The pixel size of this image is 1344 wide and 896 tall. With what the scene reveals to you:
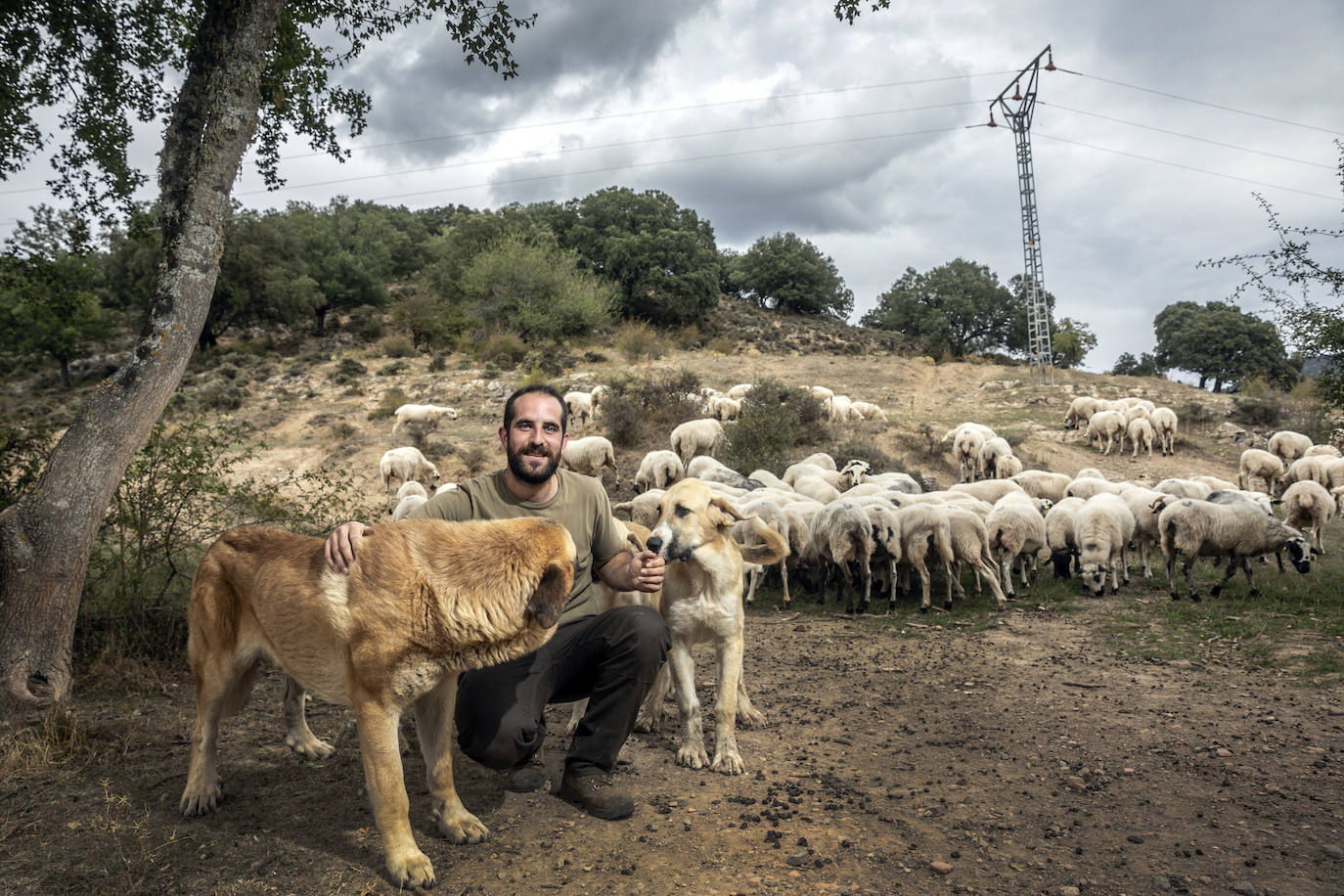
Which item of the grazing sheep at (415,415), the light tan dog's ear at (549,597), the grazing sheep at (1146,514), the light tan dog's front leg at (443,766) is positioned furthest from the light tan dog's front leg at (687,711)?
the grazing sheep at (415,415)

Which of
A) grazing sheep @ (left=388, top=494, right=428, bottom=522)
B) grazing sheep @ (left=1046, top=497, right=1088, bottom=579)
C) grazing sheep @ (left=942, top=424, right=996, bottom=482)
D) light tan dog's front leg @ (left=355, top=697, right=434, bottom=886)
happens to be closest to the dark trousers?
light tan dog's front leg @ (left=355, top=697, right=434, bottom=886)

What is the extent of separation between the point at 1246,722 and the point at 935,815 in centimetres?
287

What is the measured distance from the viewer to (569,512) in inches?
164

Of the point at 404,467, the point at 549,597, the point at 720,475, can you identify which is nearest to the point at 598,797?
the point at 549,597

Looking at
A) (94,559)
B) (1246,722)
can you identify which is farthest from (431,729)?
(1246,722)

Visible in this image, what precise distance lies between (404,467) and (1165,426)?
19.9 metres

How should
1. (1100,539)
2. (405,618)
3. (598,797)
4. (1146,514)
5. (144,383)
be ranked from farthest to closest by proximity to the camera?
(1146,514) < (1100,539) < (144,383) < (598,797) < (405,618)

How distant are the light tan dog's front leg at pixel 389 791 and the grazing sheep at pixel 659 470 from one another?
1164cm

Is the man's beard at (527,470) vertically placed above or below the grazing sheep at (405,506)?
above

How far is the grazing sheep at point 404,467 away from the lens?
53.8ft

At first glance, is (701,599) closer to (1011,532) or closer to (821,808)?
(821,808)

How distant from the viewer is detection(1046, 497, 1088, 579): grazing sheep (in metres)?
10.1

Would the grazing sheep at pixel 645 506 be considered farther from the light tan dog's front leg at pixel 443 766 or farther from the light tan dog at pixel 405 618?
the light tan dog at pixel 405 618

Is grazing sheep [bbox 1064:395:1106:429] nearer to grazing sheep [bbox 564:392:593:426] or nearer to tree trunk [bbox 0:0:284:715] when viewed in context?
grazing sheep [bbox 564:392:593:426]
